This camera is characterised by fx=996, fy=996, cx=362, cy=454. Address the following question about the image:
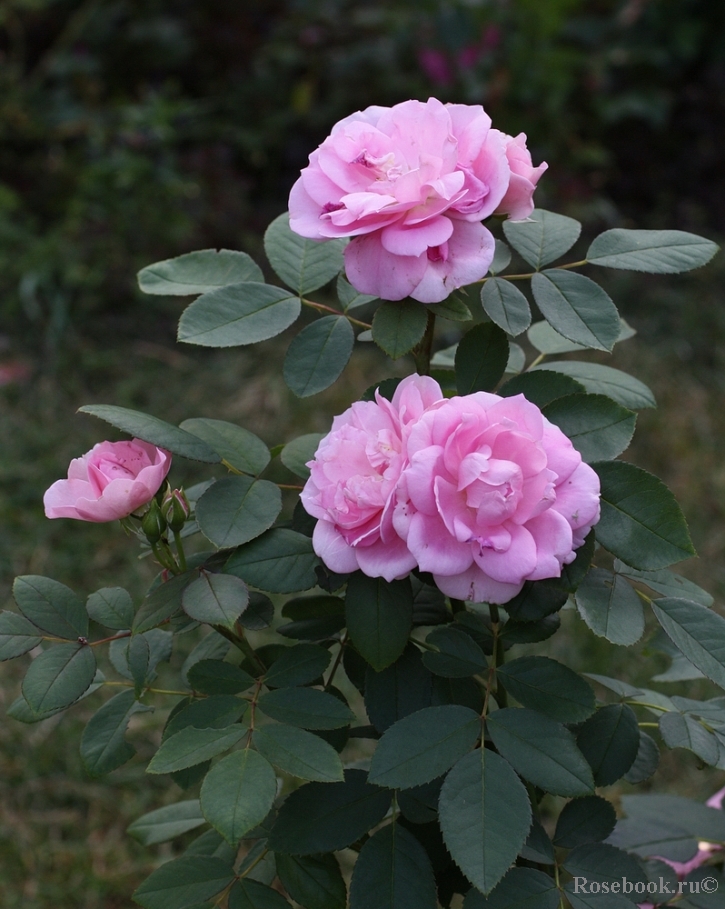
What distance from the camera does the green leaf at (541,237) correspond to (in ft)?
2.83

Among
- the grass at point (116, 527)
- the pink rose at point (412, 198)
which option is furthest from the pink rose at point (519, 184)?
the grass at point (116, 527)

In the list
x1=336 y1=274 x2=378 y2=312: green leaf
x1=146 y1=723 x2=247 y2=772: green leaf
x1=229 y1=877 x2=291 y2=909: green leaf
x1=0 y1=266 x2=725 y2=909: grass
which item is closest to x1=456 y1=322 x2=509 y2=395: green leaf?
x1=336 y1=274 x2=378 y2=312: green leaf

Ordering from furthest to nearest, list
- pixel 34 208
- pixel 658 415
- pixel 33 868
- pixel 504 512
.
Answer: pixel 34 208
pixel 658 415
pixel 33 868
pixel 504 512

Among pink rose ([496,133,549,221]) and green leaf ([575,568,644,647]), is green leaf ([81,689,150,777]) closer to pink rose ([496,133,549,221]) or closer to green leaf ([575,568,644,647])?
green leaf ([575,568,644,647])

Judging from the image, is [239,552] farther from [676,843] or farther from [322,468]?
[676,843]

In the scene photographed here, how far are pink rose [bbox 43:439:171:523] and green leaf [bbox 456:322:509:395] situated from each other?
0.26 metres

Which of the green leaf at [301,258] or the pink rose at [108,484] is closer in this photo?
the pink rose at [108,484]

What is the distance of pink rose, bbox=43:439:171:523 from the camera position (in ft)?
2.52

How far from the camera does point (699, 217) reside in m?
3.62

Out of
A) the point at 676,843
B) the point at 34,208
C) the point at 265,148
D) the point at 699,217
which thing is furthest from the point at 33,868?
the point at 699,217

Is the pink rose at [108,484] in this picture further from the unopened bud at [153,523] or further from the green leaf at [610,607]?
the green leaf at [610,607]

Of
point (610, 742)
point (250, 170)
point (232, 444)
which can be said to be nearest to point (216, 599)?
point (232, 444)

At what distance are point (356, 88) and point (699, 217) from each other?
133 centimetres

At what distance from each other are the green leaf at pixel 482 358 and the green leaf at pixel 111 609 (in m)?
0.36
